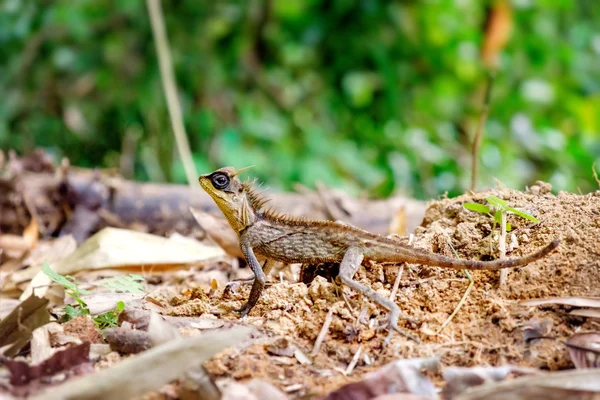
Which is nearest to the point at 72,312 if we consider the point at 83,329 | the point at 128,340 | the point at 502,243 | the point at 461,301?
the point at 83,329

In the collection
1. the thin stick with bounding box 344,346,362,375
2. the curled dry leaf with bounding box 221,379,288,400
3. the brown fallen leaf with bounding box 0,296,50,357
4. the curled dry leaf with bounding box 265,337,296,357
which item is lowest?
the thin stick with bounding box 344,346,362,375

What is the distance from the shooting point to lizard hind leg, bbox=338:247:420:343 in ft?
8.34

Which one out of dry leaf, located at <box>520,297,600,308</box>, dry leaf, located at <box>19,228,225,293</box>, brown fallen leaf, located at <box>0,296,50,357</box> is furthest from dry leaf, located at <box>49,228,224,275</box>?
dry leaf, located at <box>520,297,600,308</box>

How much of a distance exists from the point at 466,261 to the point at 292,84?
7553 millimetres

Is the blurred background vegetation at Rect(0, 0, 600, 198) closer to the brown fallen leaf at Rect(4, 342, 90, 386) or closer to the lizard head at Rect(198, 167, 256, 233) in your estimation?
the lizard head at Rect(198, 167, 256, 233)

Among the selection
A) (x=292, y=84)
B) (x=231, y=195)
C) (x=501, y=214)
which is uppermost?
(x=292, y=84)

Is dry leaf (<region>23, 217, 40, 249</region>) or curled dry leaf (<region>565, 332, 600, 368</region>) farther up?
dry leaf (<region>23, 217, 40, 249</region>)

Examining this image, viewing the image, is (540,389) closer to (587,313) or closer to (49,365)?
(587,313)

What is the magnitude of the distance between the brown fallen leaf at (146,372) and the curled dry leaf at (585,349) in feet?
3.85

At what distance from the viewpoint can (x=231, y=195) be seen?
3.44 meters

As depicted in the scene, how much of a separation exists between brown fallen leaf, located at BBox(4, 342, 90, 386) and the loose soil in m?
0.46

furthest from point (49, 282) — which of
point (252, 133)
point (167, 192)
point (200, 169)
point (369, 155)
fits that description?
point (369, 155)

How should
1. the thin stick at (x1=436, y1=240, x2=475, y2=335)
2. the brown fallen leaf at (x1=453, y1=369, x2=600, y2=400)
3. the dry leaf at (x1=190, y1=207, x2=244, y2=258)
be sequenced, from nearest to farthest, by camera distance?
1. the brown fallen leaf at (x1=453, y1=369, x2=600, y2=400)
2. the thin stick at (x1=436, y1=240, x2=475, y2=335)
3. the dry leaf at (x1=190, y1=207, x2=244, y2=258)

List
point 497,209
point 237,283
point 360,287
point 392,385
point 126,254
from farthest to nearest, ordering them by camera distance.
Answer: point 126,254 < point 237,283 < point 497,209 < point 360,287 < point 392,385
